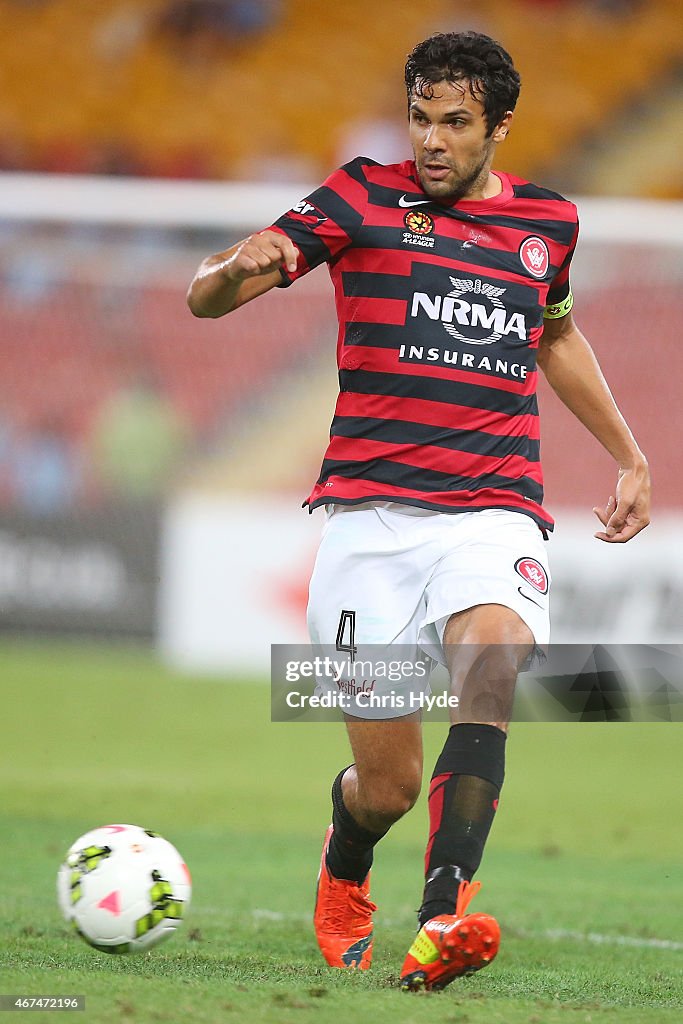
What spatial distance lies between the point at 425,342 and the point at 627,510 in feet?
2.47

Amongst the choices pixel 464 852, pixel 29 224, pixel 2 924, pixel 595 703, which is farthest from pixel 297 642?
pixel 464 852

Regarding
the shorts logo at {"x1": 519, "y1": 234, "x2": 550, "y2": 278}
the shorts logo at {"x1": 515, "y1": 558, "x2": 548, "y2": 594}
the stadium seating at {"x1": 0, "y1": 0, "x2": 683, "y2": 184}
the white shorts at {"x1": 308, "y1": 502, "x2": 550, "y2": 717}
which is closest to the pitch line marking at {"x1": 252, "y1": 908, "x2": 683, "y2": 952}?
the white shorts at {"x1": 308, "y1": 502, "x2": 550, "y2": 717}

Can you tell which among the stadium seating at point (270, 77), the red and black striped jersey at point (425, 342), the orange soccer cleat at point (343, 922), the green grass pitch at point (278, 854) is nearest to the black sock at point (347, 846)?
the orange soccer cleat at point (343, 922)

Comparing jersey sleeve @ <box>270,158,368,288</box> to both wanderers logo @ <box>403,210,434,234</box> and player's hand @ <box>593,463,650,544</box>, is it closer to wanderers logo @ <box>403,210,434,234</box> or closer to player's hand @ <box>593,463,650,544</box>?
wanderers logo @ <box>403,210,434,234</box>

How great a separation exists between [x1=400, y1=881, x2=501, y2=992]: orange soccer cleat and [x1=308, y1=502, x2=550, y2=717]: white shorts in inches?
27.0

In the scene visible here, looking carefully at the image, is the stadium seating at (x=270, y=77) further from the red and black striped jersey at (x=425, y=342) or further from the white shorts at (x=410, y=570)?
the white shorts at (x=410, y=570)

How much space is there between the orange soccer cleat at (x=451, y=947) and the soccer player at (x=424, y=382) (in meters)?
0.47

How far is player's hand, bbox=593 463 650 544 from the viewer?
3781mm

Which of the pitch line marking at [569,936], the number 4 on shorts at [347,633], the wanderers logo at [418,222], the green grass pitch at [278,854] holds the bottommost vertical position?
the pitch line marking at [569,936]

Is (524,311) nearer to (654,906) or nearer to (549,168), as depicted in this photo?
(654,906)

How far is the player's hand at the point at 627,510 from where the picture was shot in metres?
3.78

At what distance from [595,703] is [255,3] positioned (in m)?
8.58

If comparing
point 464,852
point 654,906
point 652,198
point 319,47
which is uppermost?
point 319,47

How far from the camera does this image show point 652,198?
13.4 metres
